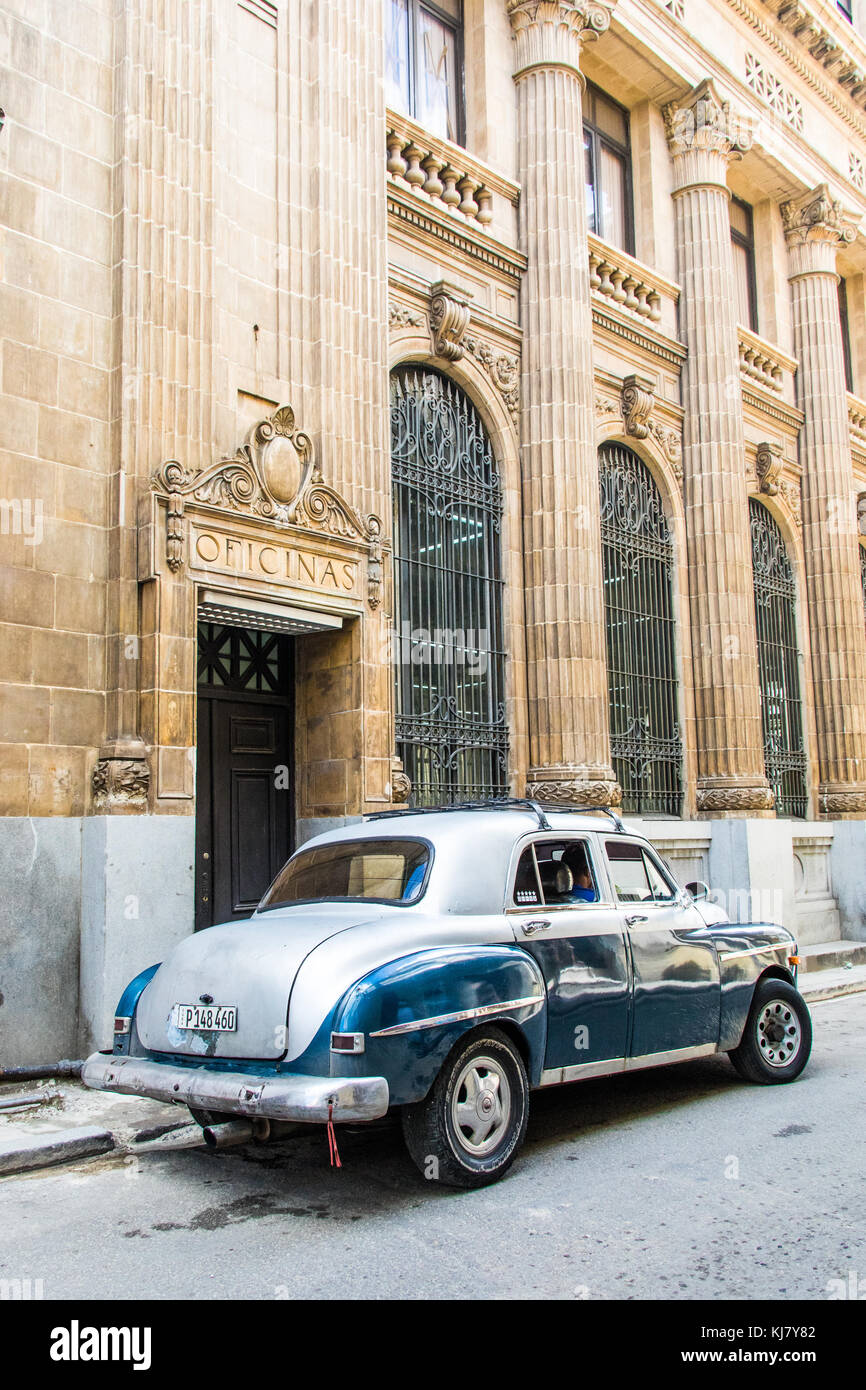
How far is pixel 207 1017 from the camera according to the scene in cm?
523

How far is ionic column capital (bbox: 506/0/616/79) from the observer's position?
1332cm

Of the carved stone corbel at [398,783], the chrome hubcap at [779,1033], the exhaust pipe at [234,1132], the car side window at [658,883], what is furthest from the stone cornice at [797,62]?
the exhaust pipe at [234,1132]

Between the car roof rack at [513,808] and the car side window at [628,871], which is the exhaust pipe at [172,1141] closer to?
the car roof rack at [513,808]

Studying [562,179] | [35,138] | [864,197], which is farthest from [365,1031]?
[864,197]

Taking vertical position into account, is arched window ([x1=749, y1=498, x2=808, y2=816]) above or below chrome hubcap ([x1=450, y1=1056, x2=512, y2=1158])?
above

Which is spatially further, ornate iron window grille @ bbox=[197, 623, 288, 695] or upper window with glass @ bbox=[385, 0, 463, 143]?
upper window with glass @ bbox=[385, 0, 463, 143]

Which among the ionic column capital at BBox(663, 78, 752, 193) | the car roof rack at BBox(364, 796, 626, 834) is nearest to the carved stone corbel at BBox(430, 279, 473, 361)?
the ionic column capital at BBox(663, 78, 752, 193)

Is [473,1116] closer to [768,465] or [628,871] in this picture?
[628,871]

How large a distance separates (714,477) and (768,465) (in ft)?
8.07

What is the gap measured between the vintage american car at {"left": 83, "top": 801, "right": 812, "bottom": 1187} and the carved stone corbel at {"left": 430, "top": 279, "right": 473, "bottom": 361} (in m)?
6.75

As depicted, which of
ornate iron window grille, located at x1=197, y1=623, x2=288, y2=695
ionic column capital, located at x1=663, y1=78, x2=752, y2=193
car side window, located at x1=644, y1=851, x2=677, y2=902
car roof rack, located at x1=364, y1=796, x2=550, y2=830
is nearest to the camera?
car roof rack, located at x1=364, y1=796, x2=550, y2=830

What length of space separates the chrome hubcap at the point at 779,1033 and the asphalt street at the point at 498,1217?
26.5 inches

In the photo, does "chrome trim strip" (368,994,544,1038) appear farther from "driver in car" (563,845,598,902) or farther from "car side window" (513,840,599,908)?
"driver in car" (563,845,598,902)

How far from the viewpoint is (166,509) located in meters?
8.33
